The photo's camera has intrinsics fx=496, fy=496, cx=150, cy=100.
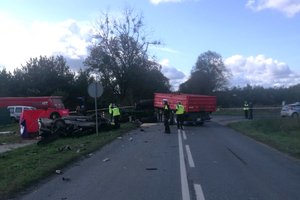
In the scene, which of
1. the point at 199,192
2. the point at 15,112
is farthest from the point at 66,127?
the point at 15,112

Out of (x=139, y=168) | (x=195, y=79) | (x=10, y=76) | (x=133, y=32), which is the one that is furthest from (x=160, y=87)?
(x=139, y=168)

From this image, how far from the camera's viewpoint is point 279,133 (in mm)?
28891

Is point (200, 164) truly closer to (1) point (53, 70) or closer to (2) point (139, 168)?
(2) point (139, 168)

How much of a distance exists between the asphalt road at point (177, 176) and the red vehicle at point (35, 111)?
38.7 ft

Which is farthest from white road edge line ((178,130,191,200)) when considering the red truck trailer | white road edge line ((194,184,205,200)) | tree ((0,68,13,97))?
tree ((0,68,13,97))

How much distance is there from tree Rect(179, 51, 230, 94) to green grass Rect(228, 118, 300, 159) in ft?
216

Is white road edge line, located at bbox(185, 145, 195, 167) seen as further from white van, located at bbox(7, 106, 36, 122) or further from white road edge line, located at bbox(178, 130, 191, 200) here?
white van, located at bbox(7, 106, 36, 122)

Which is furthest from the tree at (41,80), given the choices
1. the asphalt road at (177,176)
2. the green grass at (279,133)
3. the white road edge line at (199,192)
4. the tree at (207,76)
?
the white road edge line at (199,192)

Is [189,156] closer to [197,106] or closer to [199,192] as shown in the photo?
[199,192]

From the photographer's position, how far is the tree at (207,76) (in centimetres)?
10238

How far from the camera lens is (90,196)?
9.32 metres

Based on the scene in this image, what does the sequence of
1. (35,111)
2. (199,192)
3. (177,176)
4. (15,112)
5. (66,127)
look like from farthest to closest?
(15,112) < (35,111) < (66,127) < (177,176) < (199,192)

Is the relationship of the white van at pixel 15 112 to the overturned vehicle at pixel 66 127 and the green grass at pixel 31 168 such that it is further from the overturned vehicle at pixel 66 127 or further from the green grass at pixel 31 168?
the green grass at pixel 31 168

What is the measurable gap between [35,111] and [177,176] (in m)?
19.4
